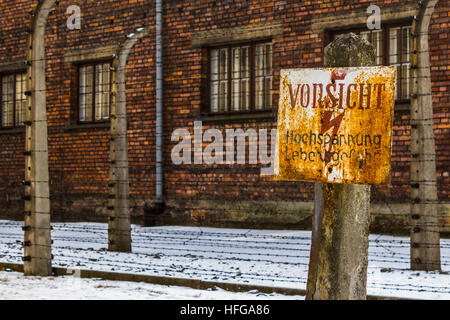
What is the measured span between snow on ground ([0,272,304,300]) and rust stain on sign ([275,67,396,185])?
2565mm

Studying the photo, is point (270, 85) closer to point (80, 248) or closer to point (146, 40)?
point (146, 40)

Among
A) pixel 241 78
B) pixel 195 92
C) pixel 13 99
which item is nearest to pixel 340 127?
pixel 241 78

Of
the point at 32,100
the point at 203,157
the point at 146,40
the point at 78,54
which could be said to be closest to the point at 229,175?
the point at 203,157

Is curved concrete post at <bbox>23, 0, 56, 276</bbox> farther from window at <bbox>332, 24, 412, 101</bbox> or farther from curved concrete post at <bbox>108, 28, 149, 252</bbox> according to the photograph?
window at <bbox>332, 24, 412, 101</bbox>

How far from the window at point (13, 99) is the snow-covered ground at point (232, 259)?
5.49 metres

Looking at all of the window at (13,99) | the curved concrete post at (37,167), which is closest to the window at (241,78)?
the window at (13,99)

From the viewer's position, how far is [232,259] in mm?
8453

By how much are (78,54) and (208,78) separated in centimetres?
370

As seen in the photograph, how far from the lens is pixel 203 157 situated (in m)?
13.7

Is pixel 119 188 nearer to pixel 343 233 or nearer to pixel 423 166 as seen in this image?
pixel 423 166

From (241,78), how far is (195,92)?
99 centimetres

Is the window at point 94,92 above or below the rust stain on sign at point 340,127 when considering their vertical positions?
above

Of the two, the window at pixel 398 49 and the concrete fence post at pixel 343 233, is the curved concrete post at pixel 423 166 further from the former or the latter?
the window at pixel 398 49

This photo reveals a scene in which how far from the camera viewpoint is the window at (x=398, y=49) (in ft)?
39.1
